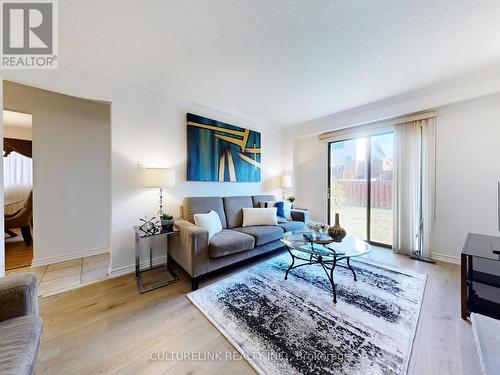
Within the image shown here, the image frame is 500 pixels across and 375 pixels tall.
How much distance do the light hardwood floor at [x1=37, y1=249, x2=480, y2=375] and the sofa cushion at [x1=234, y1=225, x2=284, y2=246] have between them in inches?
39.8

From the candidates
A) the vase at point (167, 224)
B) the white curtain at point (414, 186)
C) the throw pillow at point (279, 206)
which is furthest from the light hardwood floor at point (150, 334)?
the throw pillow at point (279, 206)

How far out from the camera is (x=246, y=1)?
142 cm

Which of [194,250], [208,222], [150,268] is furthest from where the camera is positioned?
[150,268]

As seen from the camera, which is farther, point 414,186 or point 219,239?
point 414,186

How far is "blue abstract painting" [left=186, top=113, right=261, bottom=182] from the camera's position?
3016 millimetres

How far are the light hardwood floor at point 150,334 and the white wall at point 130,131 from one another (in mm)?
690

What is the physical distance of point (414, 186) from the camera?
9.94 feet

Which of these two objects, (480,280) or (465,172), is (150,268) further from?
(465,172)

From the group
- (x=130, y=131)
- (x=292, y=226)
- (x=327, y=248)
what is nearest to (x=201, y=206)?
(x=130, y=131)

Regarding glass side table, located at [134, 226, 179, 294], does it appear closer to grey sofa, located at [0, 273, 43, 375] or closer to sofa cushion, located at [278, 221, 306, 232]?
grey sofa, located at [0, 273, 43, 375]

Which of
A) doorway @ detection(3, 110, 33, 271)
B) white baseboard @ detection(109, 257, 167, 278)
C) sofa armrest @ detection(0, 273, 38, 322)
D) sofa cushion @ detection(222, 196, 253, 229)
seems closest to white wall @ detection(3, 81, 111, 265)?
doorway @ detection(3, 110, 33, 271)

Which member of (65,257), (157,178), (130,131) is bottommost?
(65,257)

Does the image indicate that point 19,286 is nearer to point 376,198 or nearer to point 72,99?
point 72,99

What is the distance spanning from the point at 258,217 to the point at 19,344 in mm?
2556
